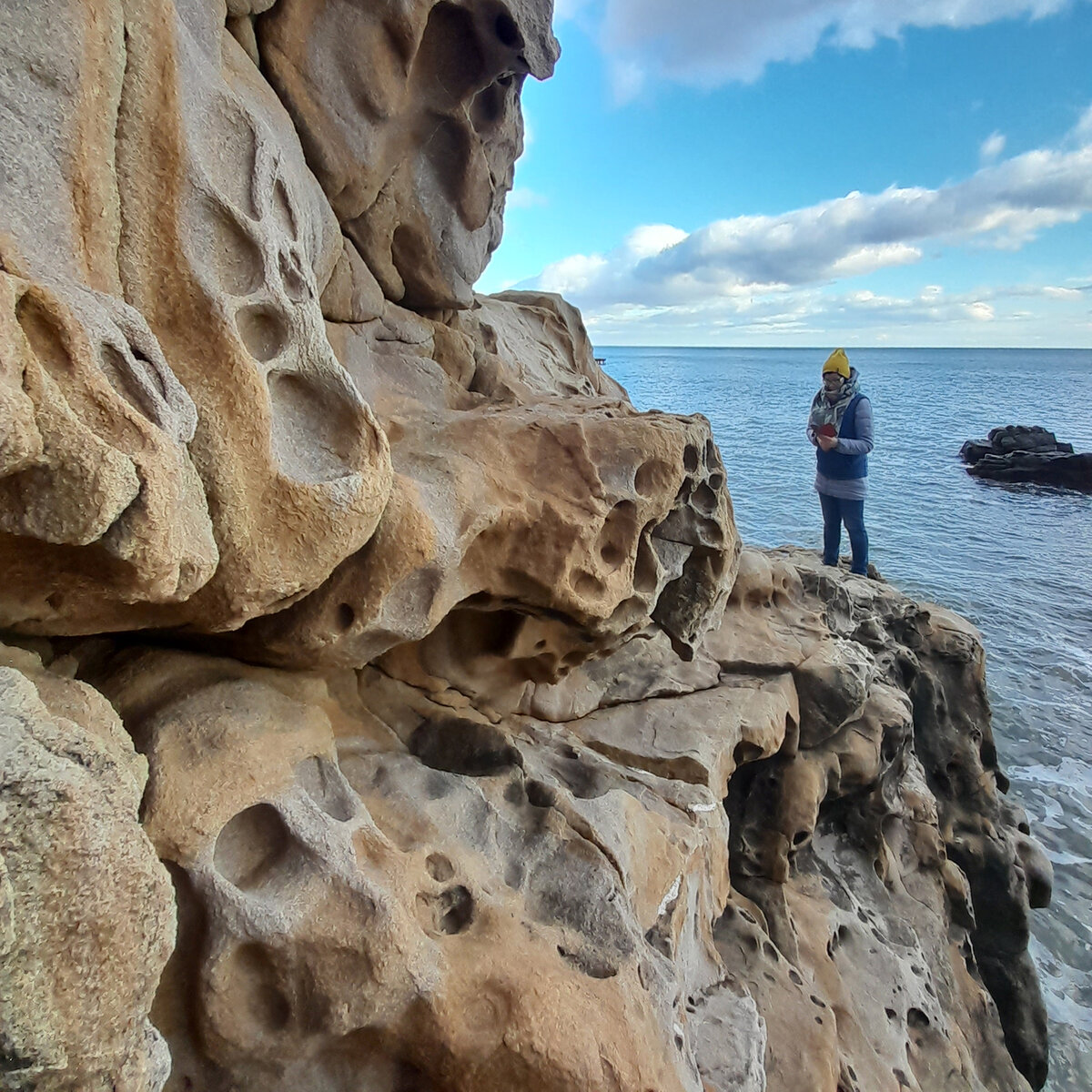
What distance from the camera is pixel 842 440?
6.24m

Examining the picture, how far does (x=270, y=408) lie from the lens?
5.86 ft

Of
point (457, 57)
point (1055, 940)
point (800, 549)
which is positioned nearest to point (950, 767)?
point (1055, 940)

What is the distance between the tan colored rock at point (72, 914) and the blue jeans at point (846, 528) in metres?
6.31

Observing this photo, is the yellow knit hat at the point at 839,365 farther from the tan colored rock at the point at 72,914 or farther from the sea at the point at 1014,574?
the tan colored rock at the point at 72,914

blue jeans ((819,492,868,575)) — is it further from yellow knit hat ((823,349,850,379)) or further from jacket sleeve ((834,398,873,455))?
yellow knit hat ((823,349,850,379))

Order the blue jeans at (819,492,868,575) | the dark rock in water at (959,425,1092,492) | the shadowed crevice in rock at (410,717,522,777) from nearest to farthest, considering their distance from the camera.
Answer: the shadowed crevice in rock at (410,717,522,777)
the blue jeans at (819,492,868,575)
the dark rock in water at (959,425,1092,492)

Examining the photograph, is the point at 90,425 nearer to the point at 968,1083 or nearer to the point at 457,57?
the point at 457,57

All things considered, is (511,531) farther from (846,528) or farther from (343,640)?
(846,528)

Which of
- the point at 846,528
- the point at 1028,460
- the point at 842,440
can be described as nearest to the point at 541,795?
the point at 842,440

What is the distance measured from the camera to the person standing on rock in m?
6.21

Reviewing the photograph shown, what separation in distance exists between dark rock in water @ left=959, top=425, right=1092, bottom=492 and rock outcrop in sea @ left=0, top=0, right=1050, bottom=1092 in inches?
675

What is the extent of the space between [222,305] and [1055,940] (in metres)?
7.17

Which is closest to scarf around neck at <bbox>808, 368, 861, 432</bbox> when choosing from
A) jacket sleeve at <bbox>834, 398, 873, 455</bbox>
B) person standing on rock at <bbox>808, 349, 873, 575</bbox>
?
person standing on rock at <bbox>808, 349, 873, 575</bbox>

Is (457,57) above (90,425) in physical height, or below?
above
